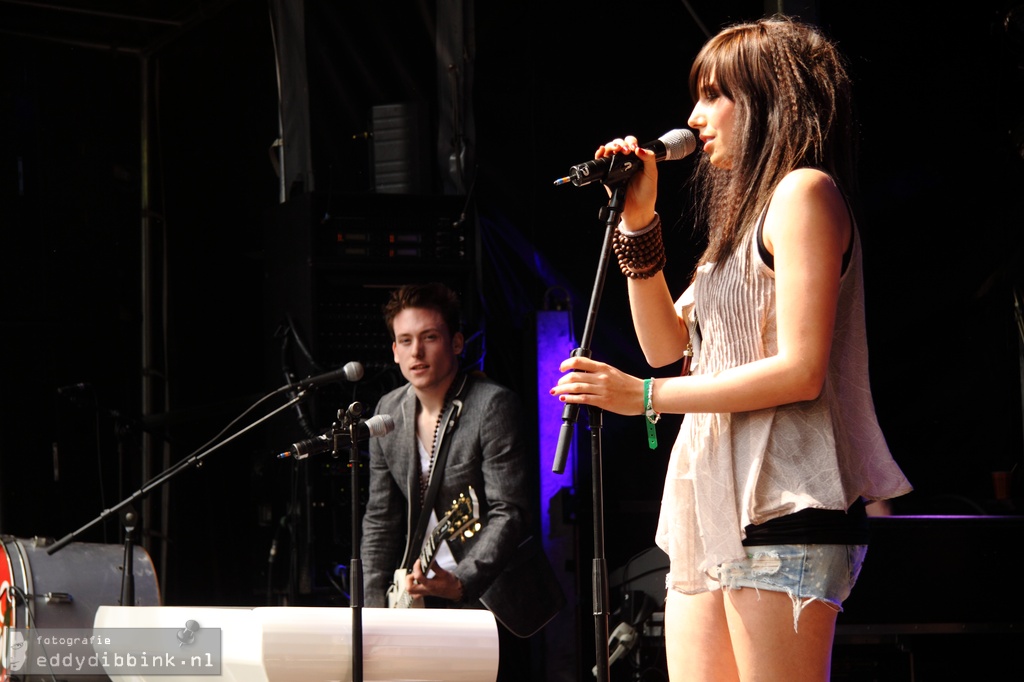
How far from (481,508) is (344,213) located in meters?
1.46

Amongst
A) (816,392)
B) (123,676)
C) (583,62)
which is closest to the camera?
(816,392)

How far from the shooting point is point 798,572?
66.7 inches

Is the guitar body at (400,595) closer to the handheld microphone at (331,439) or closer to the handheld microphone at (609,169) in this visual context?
the handheld microphone at (331,439)

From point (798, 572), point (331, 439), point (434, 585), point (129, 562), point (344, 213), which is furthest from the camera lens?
point (344, 213)

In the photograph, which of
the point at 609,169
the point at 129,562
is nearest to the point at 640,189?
the point at 609,169

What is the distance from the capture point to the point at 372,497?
4.56 metres

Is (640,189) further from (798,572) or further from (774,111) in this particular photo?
(798,572)

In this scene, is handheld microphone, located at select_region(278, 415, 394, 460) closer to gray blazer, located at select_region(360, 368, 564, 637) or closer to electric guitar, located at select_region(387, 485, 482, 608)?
electric guitar, located at select_region(387, 485, 482, 608)

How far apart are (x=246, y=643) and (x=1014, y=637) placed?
9.65 ft

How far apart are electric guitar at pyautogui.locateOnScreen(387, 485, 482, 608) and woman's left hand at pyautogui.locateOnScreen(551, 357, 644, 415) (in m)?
2.18

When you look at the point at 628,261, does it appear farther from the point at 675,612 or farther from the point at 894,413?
the point at 894,413

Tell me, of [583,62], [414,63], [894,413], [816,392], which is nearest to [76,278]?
[414,63]

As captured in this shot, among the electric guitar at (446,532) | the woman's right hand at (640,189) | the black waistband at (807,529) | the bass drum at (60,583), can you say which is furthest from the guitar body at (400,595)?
the black waistband at (807,529)

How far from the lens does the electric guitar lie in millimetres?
3969
